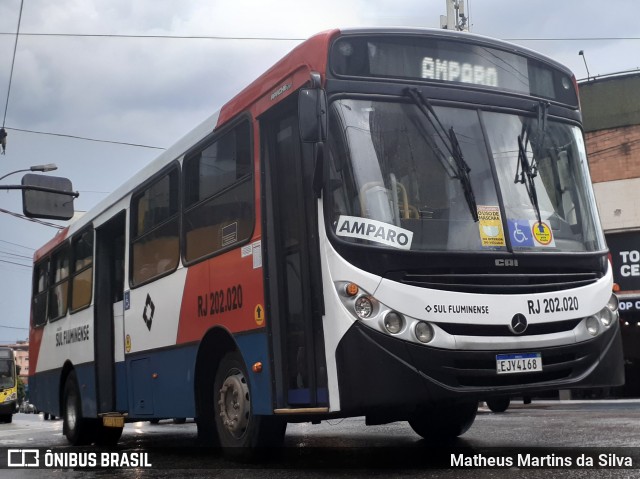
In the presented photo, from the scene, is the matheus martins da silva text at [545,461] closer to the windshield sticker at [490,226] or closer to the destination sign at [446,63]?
the windshield sticker at [490,226]

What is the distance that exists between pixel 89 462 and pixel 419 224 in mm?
4934

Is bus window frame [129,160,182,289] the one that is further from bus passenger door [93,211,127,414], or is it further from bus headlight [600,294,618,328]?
bus headlight [600,294,618,328]

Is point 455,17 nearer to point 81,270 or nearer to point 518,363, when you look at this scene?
point 81,270

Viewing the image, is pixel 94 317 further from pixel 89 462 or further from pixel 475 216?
pixel 475 216

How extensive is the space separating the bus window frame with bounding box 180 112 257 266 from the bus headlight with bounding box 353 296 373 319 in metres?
1.52

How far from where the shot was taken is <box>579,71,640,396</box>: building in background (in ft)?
83.2

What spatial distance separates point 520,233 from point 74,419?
25.5 feet

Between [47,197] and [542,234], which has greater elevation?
[47,197]

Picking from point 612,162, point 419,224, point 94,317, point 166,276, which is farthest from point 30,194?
point 612,162

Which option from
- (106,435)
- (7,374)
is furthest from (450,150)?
(7,374)

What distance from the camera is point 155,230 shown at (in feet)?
33.8

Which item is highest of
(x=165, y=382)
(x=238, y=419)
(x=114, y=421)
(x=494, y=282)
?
(x=494, y=282)

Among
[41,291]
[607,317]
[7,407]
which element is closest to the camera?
[607,317]

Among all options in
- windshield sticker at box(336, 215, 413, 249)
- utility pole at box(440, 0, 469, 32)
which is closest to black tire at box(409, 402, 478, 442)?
windshield sticker at box(336, 215, 413, 249)
